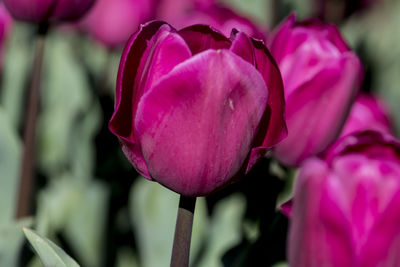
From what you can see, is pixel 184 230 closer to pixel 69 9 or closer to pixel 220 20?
pixel 69 9

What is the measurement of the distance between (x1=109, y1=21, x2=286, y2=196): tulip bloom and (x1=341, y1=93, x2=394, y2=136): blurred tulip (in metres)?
0.30

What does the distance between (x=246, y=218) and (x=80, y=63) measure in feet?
1.38

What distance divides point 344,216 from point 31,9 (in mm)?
337

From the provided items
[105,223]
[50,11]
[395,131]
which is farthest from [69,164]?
[395,131]

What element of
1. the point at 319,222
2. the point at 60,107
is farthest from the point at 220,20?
the point at 319,222

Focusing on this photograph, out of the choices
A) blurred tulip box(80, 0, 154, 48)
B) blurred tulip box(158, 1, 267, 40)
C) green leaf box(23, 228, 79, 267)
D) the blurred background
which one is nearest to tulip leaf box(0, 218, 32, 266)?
the blurred background

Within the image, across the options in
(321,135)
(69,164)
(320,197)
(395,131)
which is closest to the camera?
(320,197)

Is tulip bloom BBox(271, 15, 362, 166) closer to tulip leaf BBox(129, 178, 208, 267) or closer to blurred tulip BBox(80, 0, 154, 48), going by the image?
tulip leaf BBox(129, 178, 208, 267)

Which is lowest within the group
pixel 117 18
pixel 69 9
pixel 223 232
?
pixel 223 232

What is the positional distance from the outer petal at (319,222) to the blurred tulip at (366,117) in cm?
33

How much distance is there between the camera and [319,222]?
35 centimetres

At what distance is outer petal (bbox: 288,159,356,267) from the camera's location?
35 centimetres

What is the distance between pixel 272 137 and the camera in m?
0.41

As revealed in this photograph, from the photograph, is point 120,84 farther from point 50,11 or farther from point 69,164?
point 69,164
